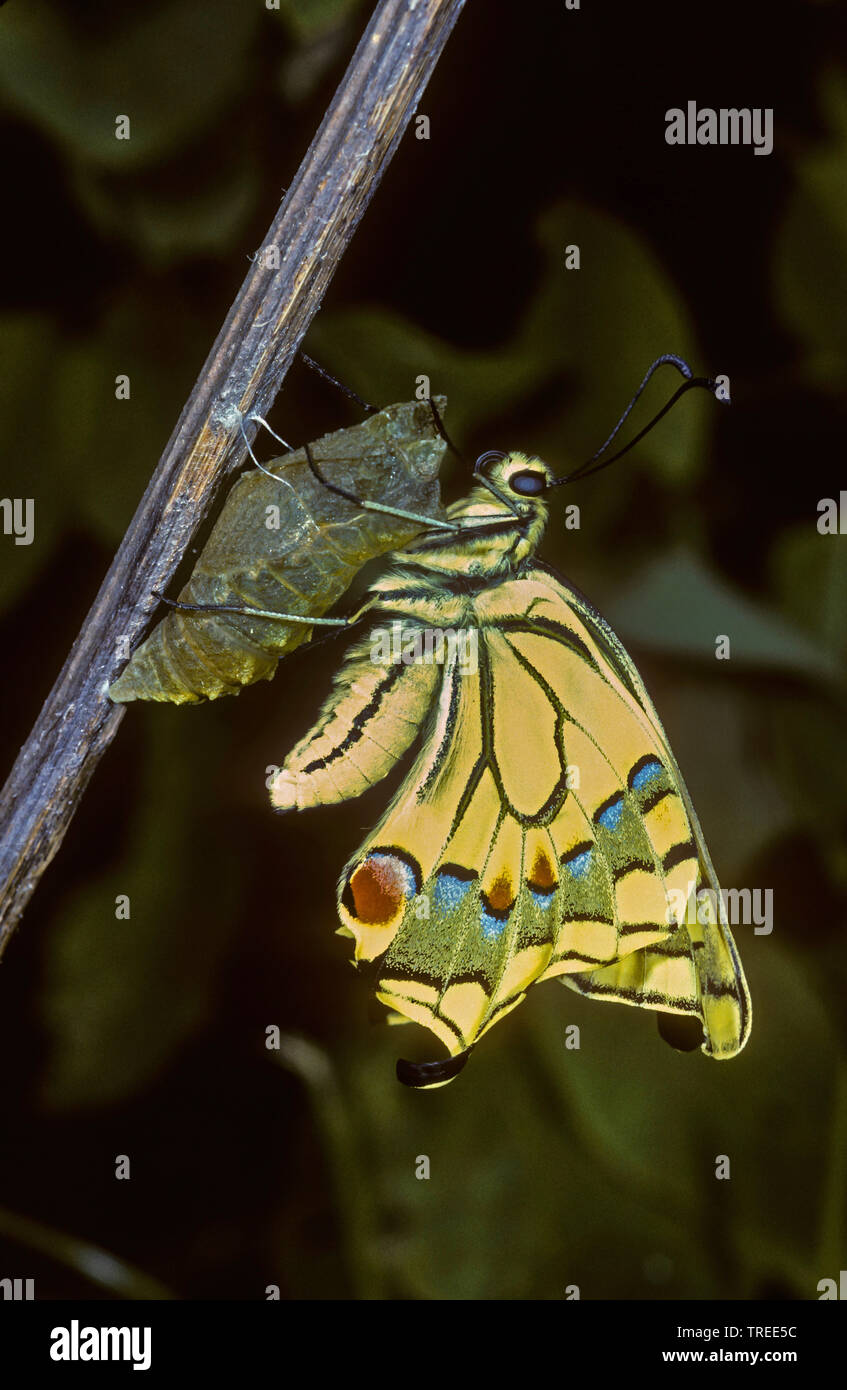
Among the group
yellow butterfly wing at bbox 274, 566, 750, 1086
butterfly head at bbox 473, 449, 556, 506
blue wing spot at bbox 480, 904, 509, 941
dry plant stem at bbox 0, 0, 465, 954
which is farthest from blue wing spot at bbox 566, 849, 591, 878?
dry plant stem at bbox 0, 0, 465, 954

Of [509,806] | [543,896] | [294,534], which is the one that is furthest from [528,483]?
[543,896]

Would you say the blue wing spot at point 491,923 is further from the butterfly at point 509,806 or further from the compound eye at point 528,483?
the compound eye at point 528,483

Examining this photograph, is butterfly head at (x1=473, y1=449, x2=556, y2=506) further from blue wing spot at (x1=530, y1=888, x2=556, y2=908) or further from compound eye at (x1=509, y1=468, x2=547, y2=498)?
blue wing spot at (x1=530, y1=888, x2=556, y2=908)

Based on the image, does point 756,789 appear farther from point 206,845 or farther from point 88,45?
point 88,45

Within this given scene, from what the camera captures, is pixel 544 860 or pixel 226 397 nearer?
pixel 226 397

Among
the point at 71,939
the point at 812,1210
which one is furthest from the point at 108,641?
the point at 812,1210

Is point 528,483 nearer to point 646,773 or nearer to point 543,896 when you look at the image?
point 646,773
